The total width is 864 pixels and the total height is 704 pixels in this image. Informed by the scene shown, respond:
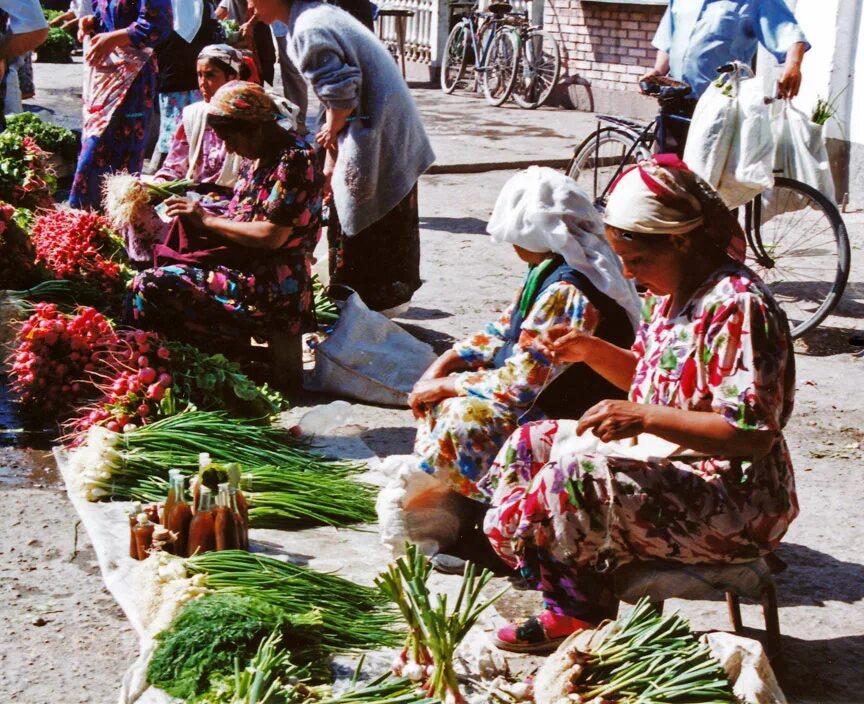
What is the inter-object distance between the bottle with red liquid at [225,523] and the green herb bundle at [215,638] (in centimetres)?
54

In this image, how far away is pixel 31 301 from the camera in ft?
19.3

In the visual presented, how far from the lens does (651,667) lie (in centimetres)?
284

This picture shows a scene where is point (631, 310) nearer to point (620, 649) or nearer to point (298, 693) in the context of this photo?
point (620, 649)

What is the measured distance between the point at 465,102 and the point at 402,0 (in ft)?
12.7

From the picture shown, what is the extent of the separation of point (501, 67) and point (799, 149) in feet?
32.6

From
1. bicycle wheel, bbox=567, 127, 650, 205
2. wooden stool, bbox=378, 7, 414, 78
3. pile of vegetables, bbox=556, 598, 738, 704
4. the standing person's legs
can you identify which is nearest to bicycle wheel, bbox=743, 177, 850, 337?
bicycle wheel, bbox=567, 127, 650, 205

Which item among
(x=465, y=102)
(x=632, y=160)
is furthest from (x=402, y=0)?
(x=632, y=160)

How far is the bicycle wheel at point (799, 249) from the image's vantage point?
662 cm

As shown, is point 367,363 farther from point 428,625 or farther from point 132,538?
point 428,625

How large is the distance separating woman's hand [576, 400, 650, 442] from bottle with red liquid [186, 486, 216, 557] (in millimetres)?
1352

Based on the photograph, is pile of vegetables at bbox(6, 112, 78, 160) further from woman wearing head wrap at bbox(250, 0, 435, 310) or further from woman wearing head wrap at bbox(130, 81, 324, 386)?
woman wearing head wrap at bbox(130, 81, 324, 386)

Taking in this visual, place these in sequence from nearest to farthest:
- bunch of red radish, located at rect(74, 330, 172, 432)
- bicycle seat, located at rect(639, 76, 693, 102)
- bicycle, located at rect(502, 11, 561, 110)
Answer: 1. bunch of red radish, located at rect(74, 330, 172, 432)
2. bicycle seat, located at rect(639, 76, 693, 102)
3. bicycle, located at rect(502, 11, 561, 110)

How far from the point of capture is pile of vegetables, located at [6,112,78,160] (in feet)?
30.5

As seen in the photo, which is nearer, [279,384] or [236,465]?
[236,465]
